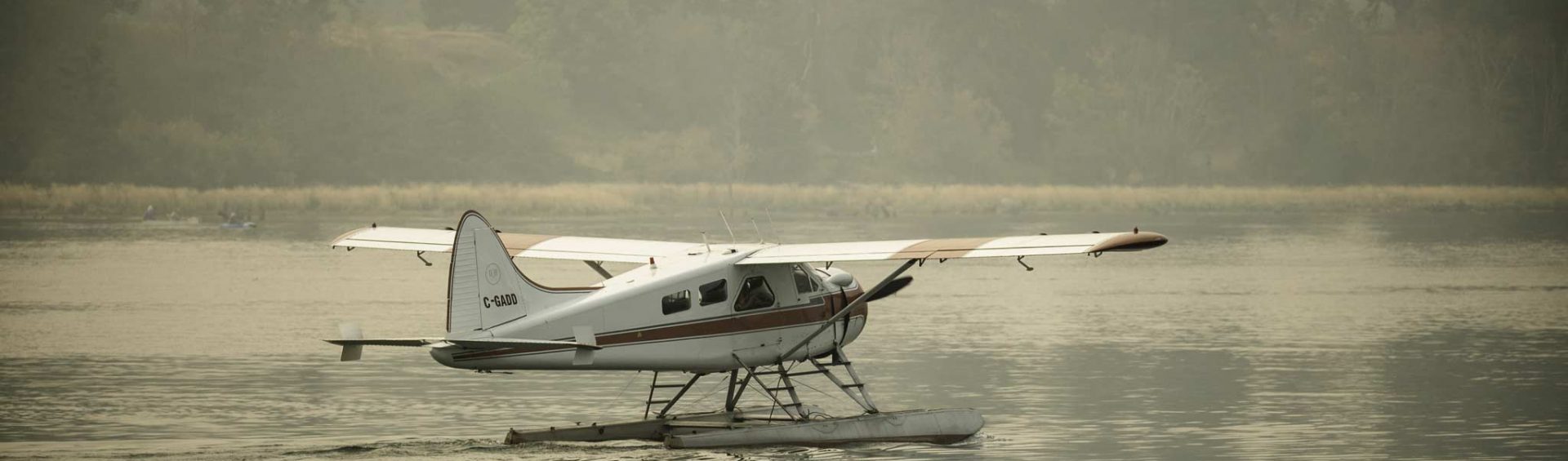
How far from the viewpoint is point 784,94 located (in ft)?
378

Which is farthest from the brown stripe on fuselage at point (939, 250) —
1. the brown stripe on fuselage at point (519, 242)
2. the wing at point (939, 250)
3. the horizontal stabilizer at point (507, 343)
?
the brown stripe on fuselage at point (519, 242)

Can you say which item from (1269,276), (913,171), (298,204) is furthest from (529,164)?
(1269,276)

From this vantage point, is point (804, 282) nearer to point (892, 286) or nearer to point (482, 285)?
point (892, 286)

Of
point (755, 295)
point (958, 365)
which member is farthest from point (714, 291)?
point (958, 365)

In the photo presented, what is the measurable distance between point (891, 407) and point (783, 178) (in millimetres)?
89811

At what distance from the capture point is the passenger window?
53.1 feet

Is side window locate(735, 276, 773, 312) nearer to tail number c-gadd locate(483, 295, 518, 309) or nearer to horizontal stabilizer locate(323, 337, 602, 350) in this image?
horizontal stabilizer locate(323, 337, 602, 350)

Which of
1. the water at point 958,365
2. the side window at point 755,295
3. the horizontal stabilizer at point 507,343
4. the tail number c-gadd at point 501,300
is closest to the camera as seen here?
the horizontal stabilizer at point 507,343

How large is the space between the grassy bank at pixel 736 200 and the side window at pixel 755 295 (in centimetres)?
5363

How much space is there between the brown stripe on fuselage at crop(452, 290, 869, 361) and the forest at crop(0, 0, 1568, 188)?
80700 mm

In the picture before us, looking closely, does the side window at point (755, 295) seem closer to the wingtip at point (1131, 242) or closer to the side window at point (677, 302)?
the side window at point (677, 302)

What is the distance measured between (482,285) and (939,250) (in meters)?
3.52

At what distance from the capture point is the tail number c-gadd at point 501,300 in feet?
48.4

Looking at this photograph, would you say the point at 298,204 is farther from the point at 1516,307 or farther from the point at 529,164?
the point at 1516,307
